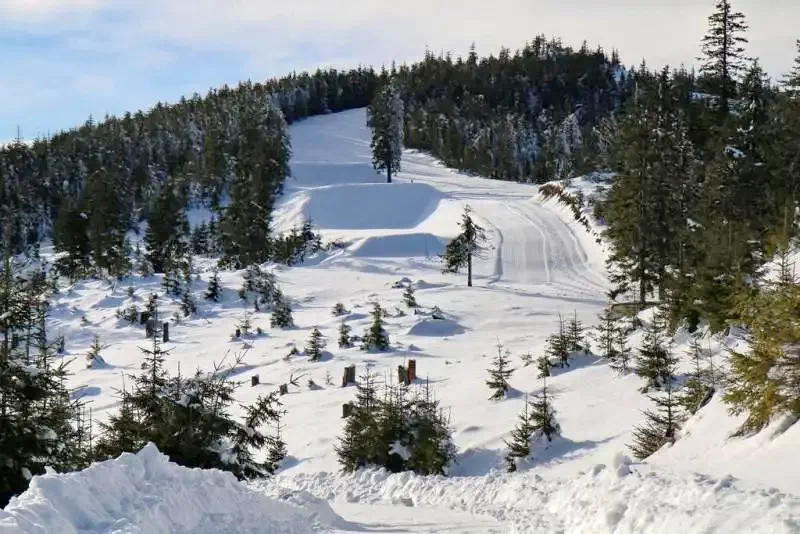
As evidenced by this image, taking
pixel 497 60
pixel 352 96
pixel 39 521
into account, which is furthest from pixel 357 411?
pixel 497 60

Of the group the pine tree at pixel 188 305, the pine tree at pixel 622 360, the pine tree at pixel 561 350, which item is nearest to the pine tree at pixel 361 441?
the pine tree at pixel 622 360

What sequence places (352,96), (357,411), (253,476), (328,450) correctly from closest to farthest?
(253,476), (357,411), (328,450), (352,96)

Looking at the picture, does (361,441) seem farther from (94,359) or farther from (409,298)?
(409,298)

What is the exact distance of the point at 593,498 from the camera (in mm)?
10109

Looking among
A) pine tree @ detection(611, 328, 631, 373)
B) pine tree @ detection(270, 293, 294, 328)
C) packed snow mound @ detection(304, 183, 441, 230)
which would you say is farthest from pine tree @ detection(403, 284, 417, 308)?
packed snow mound @ detection(304, 183, 441, 230)

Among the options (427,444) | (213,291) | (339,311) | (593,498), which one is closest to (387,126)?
(213,291)

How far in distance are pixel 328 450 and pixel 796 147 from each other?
24392 millimetres

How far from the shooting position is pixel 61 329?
4106 cm

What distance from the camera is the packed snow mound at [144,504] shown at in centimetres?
703

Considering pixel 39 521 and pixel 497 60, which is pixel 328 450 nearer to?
pixel 39 521

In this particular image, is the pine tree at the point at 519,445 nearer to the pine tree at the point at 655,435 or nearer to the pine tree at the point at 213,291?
the pine tree at the point at 655,435

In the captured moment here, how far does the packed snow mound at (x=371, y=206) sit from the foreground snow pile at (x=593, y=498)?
52.9 m

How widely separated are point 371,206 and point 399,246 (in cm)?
1683

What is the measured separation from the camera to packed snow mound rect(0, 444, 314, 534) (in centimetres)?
703
